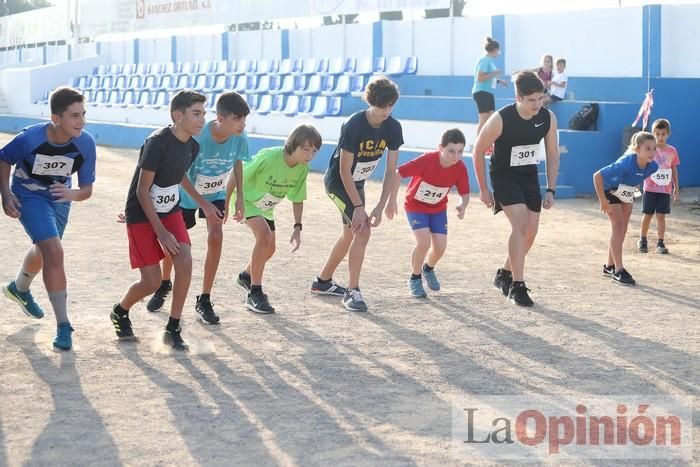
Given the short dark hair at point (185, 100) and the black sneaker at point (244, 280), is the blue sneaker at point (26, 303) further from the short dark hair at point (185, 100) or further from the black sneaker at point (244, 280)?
the short dark hair at point (185, 100)

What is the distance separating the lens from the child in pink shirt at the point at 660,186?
35.2 feet

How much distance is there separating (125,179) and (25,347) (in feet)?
38.5

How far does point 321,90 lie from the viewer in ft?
80.9

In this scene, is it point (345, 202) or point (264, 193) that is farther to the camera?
point (345, 202)

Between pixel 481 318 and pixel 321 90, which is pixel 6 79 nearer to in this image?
pixel 321 90

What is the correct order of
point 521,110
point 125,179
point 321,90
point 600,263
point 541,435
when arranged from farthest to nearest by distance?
1. point 321,90
2. point 125,179
3. point 600,263
4. point 521,110
5. point 541,435

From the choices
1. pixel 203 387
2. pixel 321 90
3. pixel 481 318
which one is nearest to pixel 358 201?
pixel 481 318

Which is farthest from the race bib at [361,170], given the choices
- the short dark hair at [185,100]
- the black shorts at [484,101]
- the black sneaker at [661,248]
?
the black shorts at [484,101]

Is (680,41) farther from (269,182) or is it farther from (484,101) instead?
(269,182)

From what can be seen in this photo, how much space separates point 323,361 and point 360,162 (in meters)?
1.91

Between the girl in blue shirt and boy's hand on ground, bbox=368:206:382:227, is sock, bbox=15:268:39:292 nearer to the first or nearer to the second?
boy's hand on ground, bbox=368:206:382:227

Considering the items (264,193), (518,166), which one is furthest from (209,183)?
(518,166)

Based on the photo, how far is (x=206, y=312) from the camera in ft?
23.2

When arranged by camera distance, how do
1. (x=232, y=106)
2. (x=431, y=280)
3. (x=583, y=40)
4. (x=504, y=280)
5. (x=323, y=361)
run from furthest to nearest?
1. (x=583, y=40)
2. (x=431, y=280)
3. (x=504, y=280)
4. (x=232, y=106)
5. (x=323, y=361)
